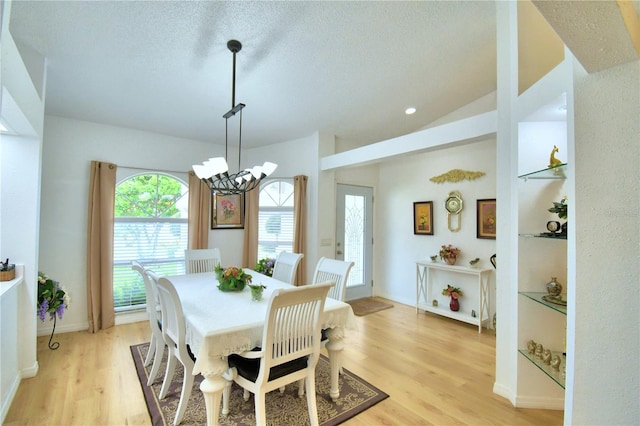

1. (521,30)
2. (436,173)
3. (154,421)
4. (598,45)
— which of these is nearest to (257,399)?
(154,421)

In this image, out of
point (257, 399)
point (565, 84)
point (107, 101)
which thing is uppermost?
point (107, 101)

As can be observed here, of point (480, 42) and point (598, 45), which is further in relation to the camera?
point (480, 42)

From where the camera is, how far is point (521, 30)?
2109mm

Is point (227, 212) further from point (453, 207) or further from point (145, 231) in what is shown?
point (453, 207)

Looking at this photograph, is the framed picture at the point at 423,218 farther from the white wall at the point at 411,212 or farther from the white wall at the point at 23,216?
the white wall at the point at 23,216

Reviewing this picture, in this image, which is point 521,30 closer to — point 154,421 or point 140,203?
point 154,421

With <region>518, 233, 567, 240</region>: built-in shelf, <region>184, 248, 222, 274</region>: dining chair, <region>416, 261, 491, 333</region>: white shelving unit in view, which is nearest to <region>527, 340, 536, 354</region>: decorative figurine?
<region>518, 233, 567, 240</region>: built-in shelf

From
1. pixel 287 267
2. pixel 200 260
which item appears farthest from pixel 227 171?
pixel 200 260

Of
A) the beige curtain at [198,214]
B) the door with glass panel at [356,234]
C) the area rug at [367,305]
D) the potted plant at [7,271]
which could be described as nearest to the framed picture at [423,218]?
the door with glass panel at [356,234]

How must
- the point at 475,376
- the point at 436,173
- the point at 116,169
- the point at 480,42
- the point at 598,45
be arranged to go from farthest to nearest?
the point at 436,173 < the point at 116,169 < the point at 480,42 < the point at 475,376 < the point at 598,45

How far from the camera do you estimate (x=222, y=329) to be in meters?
1.72

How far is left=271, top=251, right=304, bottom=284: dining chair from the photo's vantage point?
322 cm

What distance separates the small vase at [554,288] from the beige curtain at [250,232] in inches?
151

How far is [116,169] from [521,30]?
4534 mm
